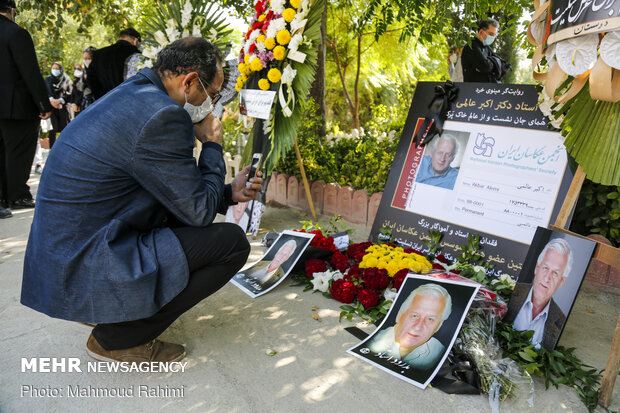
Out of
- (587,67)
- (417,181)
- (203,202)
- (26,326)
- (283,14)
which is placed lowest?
(26,326)

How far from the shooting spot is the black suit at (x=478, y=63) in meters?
5.70

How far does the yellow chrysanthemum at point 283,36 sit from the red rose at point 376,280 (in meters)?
2.06

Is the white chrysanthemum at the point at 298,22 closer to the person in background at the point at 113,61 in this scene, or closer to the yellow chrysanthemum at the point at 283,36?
the yellow chrysanthemum at the point at 283,36

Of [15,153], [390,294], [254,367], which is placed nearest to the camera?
[254,367]

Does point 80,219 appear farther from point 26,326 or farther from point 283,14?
point 283,14

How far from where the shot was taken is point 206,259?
2.13 metres

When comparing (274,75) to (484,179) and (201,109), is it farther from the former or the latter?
(484,179)

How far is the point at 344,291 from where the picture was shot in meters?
2.88

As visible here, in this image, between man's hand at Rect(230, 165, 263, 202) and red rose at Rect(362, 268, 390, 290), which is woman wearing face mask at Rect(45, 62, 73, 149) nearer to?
man's hand at Rect(230, 165, 263, 202)

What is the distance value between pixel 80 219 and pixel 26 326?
1182 millimetres

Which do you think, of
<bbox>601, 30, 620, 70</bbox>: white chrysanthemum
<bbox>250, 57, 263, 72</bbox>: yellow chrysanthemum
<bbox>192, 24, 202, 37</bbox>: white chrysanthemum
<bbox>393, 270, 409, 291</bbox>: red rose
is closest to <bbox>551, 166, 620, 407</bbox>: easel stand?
<bbox>601, 30, 620, 70</bbox>: white chrysanthemum

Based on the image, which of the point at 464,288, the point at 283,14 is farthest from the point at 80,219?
the point at 283,14

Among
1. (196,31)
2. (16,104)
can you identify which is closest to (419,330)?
(196,31)

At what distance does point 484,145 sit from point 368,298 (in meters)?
1.38
